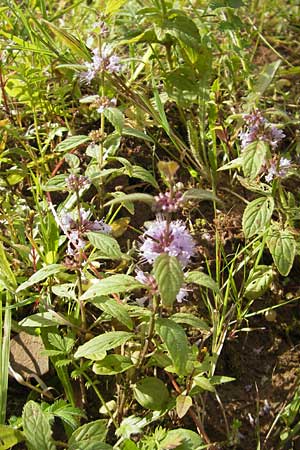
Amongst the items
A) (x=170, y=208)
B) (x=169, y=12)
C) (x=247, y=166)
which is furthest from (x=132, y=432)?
(x=169, y=12)

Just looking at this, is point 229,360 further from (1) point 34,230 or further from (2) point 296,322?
(1) point 34,230

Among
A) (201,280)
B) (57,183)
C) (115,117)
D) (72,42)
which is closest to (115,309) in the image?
(201,280)

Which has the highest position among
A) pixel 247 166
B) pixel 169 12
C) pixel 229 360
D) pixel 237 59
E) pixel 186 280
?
pixel 169 12

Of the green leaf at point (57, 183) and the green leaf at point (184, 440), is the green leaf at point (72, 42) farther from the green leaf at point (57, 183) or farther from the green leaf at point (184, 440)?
the green leaf at point (184, 440)

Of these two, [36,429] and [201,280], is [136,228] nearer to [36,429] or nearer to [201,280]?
[201,280]

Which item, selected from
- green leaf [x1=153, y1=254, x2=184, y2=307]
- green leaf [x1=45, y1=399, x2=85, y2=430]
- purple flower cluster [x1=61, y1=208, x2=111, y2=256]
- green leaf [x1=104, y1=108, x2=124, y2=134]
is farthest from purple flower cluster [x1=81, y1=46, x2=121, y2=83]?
green leaf [x1=45, y1=399, x2=85, y2=430]
